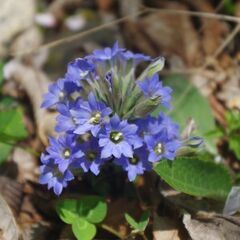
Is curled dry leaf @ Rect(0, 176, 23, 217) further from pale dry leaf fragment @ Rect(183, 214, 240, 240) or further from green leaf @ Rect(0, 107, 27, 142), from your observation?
pale dry leaf fragment @ Rect(183, 214, 240, 240)

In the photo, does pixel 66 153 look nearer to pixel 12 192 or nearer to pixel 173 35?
pixel 12 192

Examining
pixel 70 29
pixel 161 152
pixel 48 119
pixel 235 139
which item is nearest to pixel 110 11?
pixel 70 29

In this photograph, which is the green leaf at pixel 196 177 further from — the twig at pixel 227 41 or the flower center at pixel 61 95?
the twig at pixel 227 41

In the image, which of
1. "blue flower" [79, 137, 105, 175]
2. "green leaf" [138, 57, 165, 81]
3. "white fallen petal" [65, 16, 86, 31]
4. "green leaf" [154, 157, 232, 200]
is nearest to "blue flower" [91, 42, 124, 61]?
"green leaf" [138, 57, 165, 81]

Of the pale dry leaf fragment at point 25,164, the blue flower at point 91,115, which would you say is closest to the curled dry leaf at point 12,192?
the pale dry leaf fragment at point 25,164

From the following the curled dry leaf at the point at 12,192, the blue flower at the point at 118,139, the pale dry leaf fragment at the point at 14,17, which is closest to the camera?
the blue flower at the point at 118,139

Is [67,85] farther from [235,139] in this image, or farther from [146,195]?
[235,139]
